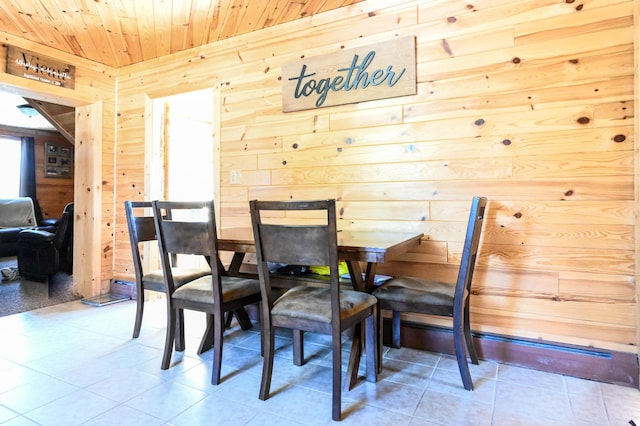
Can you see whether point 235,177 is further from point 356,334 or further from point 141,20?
Result: point 356,334

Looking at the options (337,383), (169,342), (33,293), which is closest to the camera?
(337,383)

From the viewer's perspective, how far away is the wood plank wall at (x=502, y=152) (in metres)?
2.02

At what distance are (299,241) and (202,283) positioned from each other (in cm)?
86

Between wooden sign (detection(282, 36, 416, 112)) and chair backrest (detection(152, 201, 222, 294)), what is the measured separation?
4.29 ft

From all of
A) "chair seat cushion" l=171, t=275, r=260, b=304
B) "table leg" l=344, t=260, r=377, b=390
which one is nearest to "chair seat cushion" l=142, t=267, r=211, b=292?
"chair seat cushion" l=171, t=275, r=260, b=304

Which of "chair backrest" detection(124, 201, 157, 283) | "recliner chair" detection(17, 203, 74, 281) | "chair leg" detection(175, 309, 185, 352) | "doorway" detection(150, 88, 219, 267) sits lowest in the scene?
"chair leg" detection(175, 309, 185, 352)

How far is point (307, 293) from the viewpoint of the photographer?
1888 mm

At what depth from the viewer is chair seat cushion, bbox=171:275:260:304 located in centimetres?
203

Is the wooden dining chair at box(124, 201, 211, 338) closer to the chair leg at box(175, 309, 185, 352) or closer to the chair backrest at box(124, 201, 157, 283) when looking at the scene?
the chair backrest at box(124, 201, 157, 283)

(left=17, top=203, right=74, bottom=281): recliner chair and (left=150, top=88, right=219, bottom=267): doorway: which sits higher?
(left=150, top=88, right=219, bottom=267): doorway

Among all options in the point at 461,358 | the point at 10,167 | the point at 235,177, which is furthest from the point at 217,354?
the point at 10,167

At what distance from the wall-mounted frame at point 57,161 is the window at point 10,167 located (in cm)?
48

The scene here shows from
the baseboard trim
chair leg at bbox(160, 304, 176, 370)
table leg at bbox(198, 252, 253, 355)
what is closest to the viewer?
the baseboard trim

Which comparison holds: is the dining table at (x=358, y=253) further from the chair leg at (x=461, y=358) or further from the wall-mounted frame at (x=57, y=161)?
the wall-mounted frame at (x=57, y=161)
